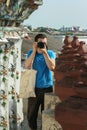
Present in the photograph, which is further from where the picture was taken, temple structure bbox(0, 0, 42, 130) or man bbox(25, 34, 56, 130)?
man bbox(25, 34, 56, 130)

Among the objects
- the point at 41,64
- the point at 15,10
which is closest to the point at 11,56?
the point at 41,64

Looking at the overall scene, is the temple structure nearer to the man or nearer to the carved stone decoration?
the carved stone decoration

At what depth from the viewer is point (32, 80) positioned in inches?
197

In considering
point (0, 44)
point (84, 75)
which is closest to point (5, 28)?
point (0, 44)

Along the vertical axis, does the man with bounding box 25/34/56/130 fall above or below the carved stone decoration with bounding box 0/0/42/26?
below

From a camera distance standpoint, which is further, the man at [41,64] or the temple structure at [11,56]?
the man at [41,64]

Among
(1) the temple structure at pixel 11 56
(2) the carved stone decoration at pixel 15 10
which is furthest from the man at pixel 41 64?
(2) the carved stone decoration at pixel 15 10

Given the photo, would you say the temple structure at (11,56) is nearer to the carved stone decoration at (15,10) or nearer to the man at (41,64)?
the carved stone decoration at (15,10)

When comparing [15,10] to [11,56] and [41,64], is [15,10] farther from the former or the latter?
[41,64]

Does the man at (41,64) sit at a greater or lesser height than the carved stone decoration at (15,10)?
lesser

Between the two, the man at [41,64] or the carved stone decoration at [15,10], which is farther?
the man at [41,64]

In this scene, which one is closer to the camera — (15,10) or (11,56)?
(15,10)

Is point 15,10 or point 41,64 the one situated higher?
point 15,10

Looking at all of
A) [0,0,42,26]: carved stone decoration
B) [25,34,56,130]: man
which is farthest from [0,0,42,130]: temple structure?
[25,34,56,130]: man
